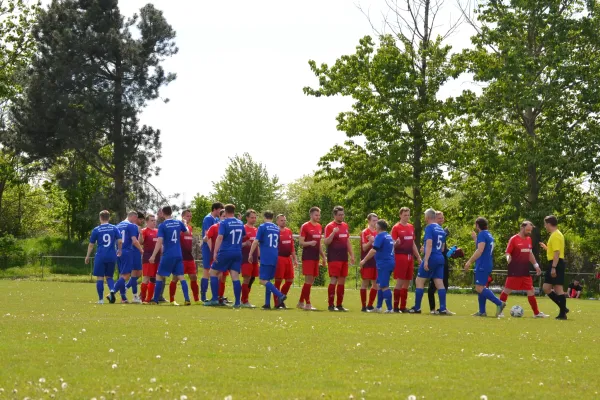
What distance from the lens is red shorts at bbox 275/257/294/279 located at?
2239cm

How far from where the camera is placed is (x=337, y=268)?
72.1 feet

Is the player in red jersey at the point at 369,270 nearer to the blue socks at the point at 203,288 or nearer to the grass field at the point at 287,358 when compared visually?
the blue socks at the point at 203,288

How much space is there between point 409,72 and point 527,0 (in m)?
7.03

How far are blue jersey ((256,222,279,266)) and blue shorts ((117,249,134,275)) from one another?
420cm

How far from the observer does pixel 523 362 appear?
1116cm

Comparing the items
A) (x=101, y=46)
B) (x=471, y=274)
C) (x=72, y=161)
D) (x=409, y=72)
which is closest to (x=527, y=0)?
(x=409, y=72)

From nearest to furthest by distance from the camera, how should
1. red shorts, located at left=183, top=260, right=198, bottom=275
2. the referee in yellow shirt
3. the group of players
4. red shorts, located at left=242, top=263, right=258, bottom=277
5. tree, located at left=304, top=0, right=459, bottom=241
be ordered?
the referee in yellow shirt, the group of players, red shorts, located at left=242, top=263, right=258, bottom=277, red shorts, located at left=183, top=260, right=198, bottom=275, tree, located at left=304, top=0, right=459, bottom=241

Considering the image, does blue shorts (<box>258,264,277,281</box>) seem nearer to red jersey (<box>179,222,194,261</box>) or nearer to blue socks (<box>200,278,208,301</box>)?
blue socks (<box>200,278,208,301</box>)

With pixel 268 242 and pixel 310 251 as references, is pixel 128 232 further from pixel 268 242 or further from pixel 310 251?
pixel 310 251

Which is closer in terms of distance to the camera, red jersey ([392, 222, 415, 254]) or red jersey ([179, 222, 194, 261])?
red jersey ([392, 222, 415, 254])

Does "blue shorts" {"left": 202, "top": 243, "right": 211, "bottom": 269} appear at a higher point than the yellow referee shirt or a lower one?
lower

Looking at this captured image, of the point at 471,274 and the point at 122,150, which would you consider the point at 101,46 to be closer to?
the point at 122,150

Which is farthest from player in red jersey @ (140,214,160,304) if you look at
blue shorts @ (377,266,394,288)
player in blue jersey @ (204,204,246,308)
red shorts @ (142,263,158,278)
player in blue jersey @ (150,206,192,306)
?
blue shorts @ (377,266,394,288)

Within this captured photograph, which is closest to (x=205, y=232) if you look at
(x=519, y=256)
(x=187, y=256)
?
(x=187, y=256)
